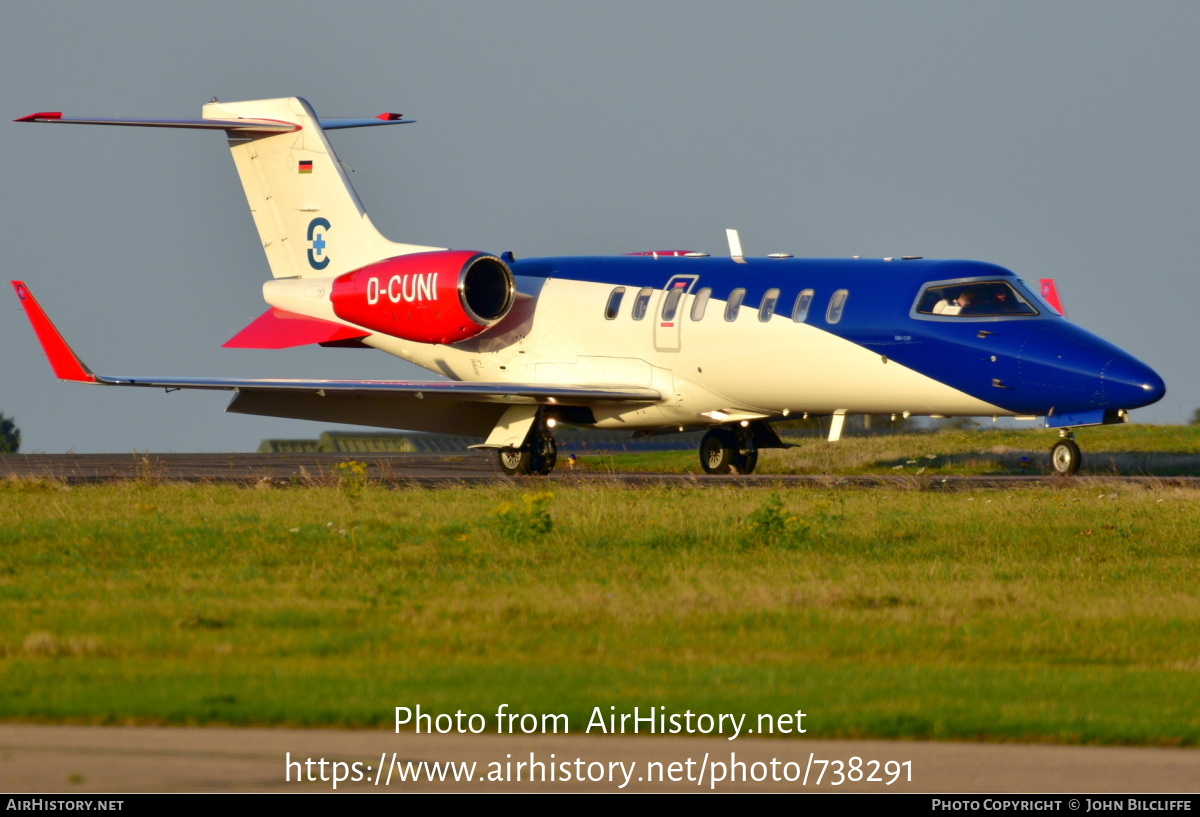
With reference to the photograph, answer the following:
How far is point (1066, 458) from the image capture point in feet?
75.0

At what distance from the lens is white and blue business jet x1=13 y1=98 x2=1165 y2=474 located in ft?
73.3

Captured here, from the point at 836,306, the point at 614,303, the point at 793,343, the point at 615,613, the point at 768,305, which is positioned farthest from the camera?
the point at 614,303

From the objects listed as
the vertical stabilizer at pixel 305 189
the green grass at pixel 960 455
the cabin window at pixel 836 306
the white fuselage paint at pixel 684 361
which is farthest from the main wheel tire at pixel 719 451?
the vertical stabilizer at pixel 305 189

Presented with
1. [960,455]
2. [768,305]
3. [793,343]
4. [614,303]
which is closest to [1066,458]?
[793,343]

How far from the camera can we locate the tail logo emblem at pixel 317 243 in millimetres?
29516

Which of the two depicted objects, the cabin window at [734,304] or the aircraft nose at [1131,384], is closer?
the aircraft nose at [1131,384]

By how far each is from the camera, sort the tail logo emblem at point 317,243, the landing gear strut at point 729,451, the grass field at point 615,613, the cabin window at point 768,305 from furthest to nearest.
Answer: the tail logo emblem at point 317,243
the landing gear strut at point 729,451
the cabin window at point 768,305
the grass field at point 615,613

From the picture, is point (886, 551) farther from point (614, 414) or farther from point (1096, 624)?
point (614, 414)

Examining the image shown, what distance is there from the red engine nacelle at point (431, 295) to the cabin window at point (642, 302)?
7.58 feet

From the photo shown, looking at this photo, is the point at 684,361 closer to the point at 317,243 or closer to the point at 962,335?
the point at 962,335

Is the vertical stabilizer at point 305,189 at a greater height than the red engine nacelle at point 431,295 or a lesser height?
greater

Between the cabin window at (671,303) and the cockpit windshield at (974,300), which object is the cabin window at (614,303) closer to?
the cabin window at (671,303)

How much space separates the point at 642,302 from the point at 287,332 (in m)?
7.20

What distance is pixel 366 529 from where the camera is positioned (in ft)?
52.2
